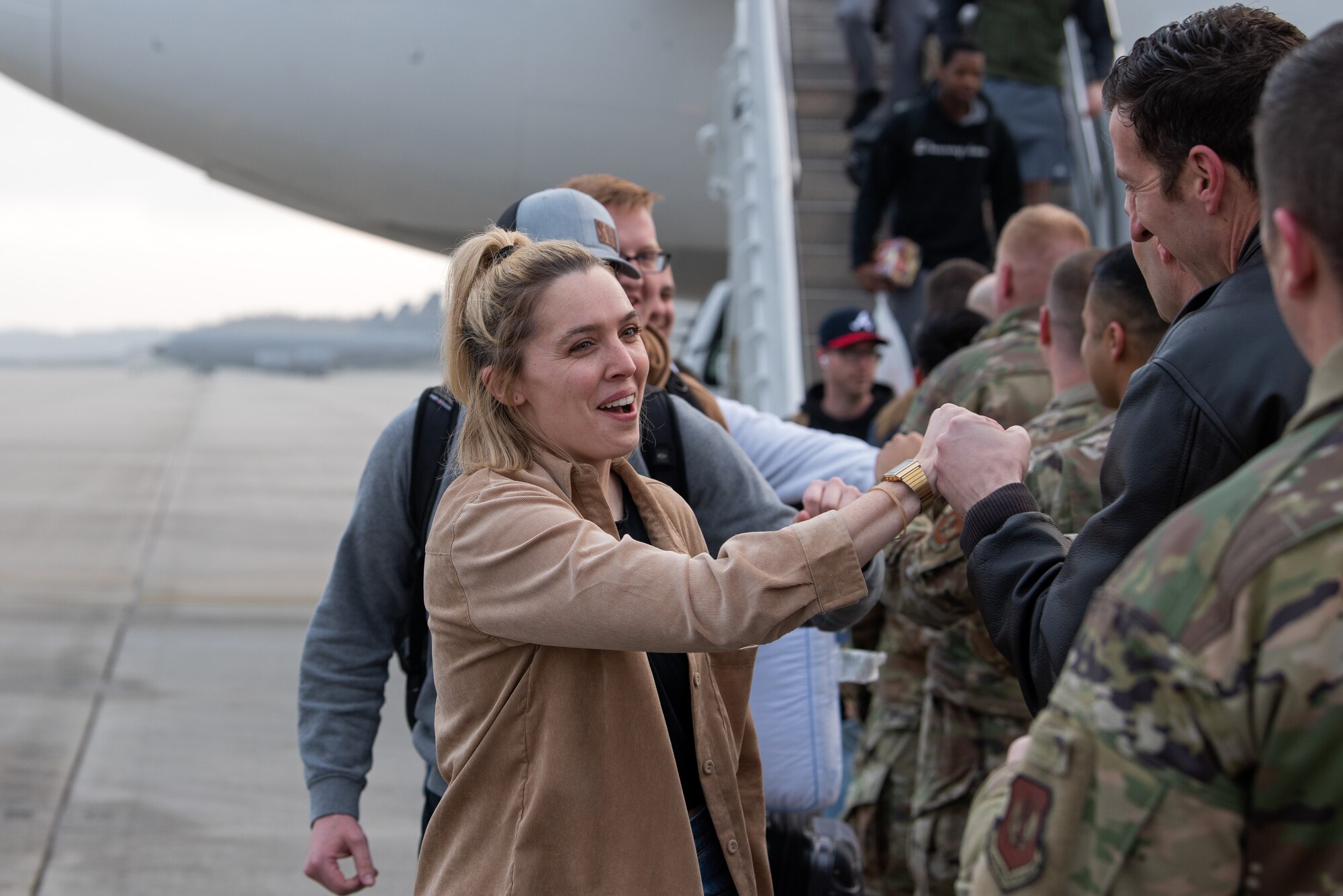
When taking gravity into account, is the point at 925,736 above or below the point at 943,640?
below

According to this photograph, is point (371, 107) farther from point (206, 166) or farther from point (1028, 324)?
point (1028, 324)

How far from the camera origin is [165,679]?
643cm

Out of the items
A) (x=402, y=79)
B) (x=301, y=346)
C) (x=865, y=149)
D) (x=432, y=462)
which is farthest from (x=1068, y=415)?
(x=301, y=346)

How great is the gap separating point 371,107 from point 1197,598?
8.64 meters

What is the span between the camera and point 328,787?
7.28 feet

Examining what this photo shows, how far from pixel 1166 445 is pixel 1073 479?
0.90 metres

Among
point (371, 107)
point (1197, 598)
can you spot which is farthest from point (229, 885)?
point (371, 107)

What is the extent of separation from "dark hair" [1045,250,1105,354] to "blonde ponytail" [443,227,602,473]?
1.26 m

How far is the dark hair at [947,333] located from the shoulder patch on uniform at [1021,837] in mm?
3234

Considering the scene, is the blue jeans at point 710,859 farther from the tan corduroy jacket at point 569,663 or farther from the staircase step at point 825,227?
the staircase step at point 825,227

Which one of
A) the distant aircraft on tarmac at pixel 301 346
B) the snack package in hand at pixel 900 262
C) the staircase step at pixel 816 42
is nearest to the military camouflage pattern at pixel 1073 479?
the snack package in hand at pixel 900 262

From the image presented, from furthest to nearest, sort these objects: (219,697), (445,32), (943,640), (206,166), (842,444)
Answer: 1. (206,166)
2. (445,32)
3. (219,697)
4. (943,640)
5. (842,444)

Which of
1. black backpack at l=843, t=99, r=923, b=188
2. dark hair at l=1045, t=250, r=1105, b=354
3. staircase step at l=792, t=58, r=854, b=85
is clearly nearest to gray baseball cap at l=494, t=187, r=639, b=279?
dark hair at l=1045, t=250, r=1105, b=354

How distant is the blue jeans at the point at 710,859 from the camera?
1.77m
